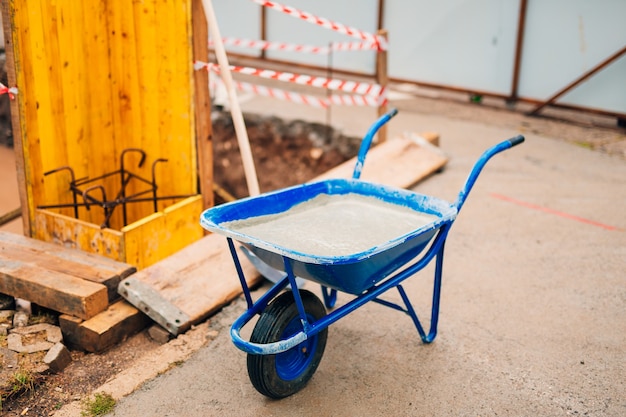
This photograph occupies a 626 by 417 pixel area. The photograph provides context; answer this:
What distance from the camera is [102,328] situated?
3.89 meters

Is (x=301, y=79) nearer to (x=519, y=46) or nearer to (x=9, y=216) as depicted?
(x=9, y=216)

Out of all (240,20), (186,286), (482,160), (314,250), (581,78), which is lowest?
(186,286)

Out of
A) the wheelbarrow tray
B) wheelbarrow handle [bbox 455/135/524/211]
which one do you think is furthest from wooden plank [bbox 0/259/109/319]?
wheelbarrow handle [bbox 455/135/524/211]

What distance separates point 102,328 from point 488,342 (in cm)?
221

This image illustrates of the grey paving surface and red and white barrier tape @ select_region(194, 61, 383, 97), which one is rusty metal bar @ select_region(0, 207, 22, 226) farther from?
the grey paving surface

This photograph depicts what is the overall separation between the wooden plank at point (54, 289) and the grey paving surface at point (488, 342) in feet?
2.34

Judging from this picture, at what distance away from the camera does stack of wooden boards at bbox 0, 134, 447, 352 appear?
394 cm

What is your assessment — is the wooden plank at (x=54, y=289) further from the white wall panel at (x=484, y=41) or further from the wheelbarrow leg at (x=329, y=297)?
the white wall panel at (x=484, y=41)

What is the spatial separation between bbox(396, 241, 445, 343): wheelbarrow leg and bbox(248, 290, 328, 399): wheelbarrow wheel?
19.7 inches

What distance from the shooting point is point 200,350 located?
12.4 feet

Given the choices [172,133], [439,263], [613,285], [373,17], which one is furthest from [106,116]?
[373,17]

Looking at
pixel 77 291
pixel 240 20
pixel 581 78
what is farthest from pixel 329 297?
pixel 240 20

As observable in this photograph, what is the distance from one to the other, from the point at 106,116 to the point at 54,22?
0.88 meters

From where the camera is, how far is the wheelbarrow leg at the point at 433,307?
12.0 feet
